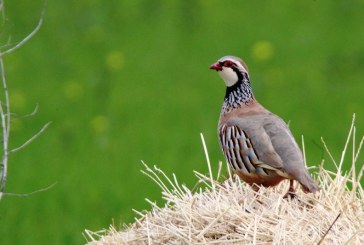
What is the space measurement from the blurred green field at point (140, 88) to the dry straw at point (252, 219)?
15.6 feet

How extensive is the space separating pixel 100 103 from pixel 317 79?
2.94 m

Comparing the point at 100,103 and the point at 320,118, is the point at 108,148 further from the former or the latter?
the point at 320,118

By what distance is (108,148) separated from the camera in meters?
14.3

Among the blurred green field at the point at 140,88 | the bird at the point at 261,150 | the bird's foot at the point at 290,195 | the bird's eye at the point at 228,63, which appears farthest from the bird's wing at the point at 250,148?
the blurred green field at the point at 140,88

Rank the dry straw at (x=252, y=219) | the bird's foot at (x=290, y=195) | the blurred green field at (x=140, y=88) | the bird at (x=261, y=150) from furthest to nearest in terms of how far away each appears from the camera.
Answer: the blurred green field at (x=140, y=88)
the bird at (x=261, y=150)
the bird's foot at (x=290, y=195)
the dry straw at (x=252, y=219)

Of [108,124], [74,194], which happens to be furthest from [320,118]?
[74,194]

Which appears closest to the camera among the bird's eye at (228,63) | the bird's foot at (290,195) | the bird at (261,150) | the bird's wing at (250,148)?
the bird's foot at (290,195)

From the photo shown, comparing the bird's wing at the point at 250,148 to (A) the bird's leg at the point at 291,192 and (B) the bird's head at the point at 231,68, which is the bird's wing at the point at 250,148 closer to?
(A) the bird's leg at the point at 291,192

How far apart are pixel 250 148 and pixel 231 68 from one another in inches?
36.3

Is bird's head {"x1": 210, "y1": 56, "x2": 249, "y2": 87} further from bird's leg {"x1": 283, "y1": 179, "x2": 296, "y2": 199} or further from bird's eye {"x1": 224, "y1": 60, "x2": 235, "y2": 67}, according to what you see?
bird's leg {"x1": 283, "y1": 179, "x2": 296, "y2": 199}

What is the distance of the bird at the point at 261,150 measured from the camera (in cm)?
753

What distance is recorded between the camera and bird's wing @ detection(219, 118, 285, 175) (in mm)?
7723

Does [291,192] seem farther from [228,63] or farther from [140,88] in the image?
[140,88]

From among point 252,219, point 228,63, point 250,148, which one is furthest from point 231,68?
point 252,219
